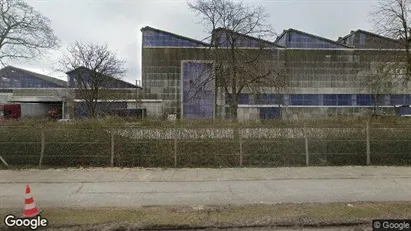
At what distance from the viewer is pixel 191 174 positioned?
35.1 ft

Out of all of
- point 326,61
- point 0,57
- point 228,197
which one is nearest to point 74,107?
point 0,57

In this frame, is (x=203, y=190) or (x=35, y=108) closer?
(x=203, y=190)

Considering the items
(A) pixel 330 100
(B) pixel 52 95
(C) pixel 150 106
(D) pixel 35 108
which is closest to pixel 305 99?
(A) pixel 330 100

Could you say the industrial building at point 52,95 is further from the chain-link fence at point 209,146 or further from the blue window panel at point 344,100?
the chain-link fence at point 209,146

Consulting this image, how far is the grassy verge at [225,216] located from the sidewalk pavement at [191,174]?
308 cm

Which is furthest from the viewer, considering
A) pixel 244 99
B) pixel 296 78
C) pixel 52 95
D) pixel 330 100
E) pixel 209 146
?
pixel 52 95

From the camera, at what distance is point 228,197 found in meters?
7.83

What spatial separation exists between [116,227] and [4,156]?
838cm

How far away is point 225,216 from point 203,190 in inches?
91.5

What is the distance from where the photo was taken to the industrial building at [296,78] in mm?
40250

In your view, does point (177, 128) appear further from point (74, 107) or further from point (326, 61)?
point (326, 61)

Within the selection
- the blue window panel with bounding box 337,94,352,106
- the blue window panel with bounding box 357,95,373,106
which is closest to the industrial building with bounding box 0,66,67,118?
the blue window panel with bounding box 337,94,352,106

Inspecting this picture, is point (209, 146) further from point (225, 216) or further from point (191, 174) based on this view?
point (225, 216)

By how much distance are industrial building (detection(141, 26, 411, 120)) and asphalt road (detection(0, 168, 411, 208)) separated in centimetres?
2934
